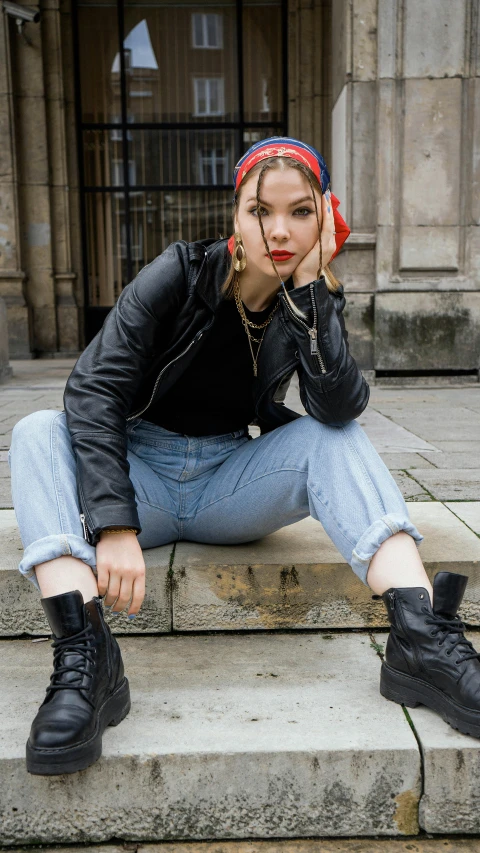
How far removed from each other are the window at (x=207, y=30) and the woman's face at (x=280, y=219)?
32.7 ft

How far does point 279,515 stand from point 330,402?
37 cm

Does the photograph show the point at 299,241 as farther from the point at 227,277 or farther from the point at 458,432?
the point at 458,432

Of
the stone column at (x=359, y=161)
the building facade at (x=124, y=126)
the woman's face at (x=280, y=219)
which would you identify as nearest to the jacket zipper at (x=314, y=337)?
the woman's face at (x=280, y=219)

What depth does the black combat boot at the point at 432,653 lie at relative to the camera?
175 centimetres

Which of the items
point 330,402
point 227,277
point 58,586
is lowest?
point 58,586

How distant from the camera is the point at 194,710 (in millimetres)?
1853

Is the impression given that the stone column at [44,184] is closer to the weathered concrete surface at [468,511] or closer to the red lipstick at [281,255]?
the weathered concrete surface at [468,511]

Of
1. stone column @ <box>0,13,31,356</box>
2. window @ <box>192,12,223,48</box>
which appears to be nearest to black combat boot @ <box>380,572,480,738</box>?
stone column @ <box>0,13,31,356</box>

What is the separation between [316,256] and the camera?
203 centimetres

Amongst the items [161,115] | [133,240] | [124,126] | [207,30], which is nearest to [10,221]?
[133,240]

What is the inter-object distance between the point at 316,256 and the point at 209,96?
990 centimetres

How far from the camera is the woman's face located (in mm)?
1942

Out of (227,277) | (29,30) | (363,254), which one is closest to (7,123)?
(29,30)

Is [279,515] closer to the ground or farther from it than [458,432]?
farther from it
